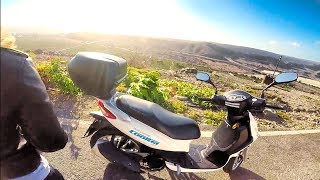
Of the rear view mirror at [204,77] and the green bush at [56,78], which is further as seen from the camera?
the green bush at [56,78]

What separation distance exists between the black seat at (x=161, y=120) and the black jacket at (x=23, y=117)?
149 centimetres

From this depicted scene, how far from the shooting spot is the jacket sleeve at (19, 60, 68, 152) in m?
1.75

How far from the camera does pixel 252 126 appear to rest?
411 cm

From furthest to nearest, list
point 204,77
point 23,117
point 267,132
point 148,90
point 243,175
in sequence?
point 148,90 → point 267,132 → point 243,175 → point 204,77 → point 23,117

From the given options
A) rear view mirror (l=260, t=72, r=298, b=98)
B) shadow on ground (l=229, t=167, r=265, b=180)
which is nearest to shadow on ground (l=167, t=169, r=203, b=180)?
shadow on ground (l=229, t=167, r=265, b=180)

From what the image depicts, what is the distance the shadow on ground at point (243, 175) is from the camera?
15.5ft

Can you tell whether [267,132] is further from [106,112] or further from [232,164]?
[106,112]

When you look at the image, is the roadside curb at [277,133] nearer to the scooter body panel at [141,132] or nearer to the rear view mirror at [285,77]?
the rear view mirror at [285,77]

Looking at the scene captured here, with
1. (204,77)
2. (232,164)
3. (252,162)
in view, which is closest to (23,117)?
(204,77)

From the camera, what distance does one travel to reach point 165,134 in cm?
348

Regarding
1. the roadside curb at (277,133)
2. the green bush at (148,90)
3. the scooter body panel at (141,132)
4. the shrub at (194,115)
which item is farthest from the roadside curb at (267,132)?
the scooter body panel at (141,132)

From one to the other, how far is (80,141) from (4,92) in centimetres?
342

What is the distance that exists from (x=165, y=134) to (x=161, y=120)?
0.53ft

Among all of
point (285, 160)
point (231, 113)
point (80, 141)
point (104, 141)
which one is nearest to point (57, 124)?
point (104, 141)
